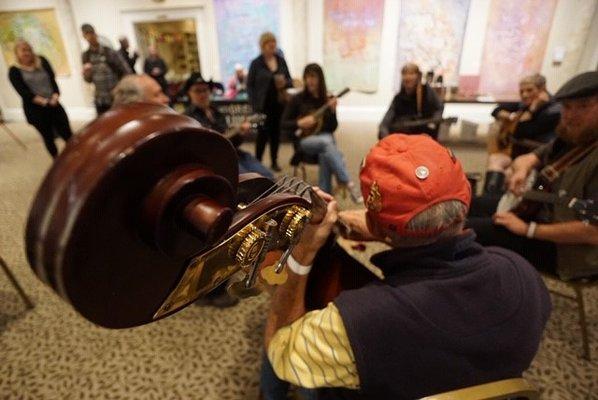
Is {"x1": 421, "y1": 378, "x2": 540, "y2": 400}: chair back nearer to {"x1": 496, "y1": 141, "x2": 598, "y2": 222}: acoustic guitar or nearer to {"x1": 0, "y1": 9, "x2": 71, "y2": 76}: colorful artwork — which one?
{"x1": 496, "y1": 141, "x2": 598, "y2": 222}: acoustic guitar

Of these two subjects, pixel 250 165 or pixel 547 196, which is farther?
Answer: pixel 250 165

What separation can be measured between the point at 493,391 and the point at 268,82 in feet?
11.0

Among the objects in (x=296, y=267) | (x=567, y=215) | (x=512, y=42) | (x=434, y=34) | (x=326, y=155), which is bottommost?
(x=326, y=155)

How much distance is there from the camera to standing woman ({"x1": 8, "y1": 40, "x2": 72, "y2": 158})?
11.1ft

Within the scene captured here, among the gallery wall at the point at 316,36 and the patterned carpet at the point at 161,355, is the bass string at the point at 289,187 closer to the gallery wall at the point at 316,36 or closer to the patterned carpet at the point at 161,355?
the patterned carpet at the point at 161,355

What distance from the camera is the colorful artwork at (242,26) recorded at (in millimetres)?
5772

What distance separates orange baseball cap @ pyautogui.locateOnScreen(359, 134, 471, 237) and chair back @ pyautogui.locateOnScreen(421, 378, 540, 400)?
30cm

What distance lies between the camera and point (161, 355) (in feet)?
5.31

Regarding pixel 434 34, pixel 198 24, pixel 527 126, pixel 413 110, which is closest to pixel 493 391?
pixel 527 126

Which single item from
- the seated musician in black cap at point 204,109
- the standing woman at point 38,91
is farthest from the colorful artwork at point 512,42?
the standing woman at point 38,91

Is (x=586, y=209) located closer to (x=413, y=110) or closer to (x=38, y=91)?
(x=413, y=110)

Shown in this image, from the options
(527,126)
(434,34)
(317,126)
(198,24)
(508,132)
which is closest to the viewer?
(527,126)

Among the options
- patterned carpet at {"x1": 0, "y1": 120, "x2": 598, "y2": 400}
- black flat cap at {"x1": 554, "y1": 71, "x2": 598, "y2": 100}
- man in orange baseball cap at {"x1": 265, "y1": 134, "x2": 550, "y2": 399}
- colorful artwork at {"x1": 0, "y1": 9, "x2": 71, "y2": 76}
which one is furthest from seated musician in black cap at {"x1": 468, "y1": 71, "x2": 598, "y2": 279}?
colorful artwork at {"x1": 0, "y1": 9, "x2": 71, "y2": 76}

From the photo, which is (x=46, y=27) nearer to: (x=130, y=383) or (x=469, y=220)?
(x=130, y=383)
